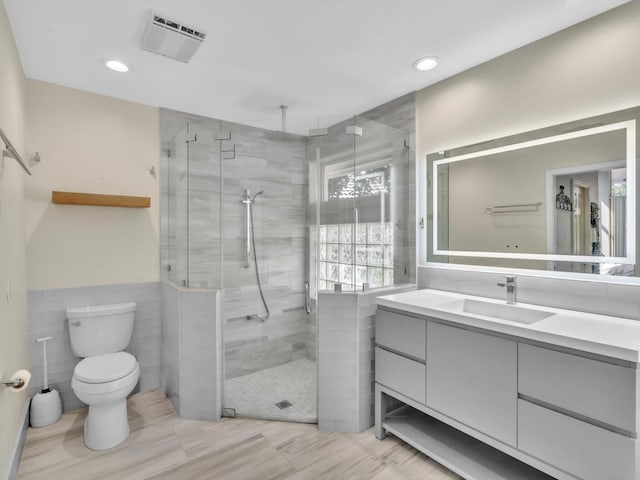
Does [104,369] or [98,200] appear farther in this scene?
[98,200]

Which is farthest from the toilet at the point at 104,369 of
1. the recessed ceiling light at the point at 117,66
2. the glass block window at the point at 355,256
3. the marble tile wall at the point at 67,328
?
the recessed ceiling light at the point at 117,66

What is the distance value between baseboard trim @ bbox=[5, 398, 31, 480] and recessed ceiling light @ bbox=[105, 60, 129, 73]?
2373 millimetres

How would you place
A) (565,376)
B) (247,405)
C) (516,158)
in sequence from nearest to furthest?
(565,376) → (516,158) → (247,405)

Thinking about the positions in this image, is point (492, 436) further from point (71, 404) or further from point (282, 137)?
point (71, 404)

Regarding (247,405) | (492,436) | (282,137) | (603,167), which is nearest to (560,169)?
(603,167)

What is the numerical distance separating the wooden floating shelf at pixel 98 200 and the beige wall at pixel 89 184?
13 centimetres

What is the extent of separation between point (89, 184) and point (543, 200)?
10.6ft

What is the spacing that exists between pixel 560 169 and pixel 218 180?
7.58 ft

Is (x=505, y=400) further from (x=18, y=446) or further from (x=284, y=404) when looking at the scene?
(x=18, y=446)

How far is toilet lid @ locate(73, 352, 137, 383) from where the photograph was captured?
84.3 inches

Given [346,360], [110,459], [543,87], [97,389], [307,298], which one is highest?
[543,87]

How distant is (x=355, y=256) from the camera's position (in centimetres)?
237

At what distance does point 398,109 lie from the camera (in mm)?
2795

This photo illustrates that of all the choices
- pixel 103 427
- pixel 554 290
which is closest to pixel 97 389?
pixel 103 427
